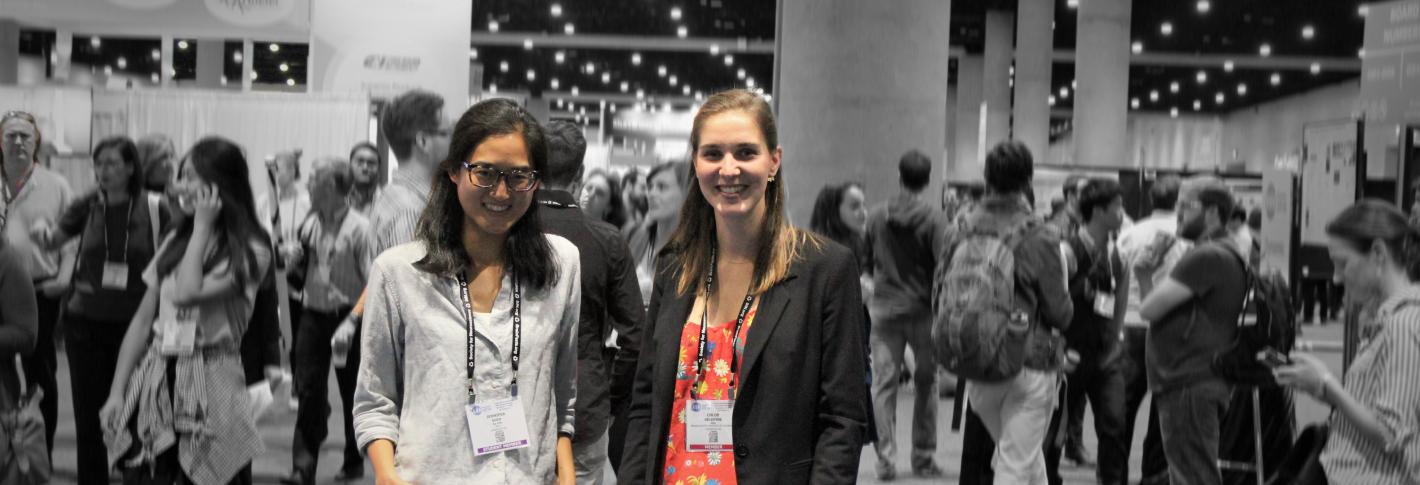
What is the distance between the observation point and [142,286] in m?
4.88

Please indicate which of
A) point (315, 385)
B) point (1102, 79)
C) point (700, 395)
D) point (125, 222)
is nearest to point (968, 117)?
point (1102, 79)

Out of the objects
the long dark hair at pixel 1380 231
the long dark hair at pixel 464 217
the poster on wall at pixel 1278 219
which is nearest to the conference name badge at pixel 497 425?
the long dark hair at pixel 464 217

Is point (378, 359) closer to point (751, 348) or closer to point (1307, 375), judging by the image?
point (751, 348)

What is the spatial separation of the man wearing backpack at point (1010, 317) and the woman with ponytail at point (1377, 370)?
1037mm

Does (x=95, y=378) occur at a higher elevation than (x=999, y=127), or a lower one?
lower

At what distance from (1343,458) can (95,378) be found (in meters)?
4.34

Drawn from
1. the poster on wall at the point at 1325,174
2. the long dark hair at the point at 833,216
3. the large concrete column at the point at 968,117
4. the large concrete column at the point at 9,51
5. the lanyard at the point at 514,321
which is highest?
the large concrete column at the point at 968,117

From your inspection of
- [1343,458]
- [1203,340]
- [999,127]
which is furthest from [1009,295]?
[999,127]

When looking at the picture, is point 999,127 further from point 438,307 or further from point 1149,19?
point 438,307

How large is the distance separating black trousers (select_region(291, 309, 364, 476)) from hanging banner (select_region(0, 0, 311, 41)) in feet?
4.49

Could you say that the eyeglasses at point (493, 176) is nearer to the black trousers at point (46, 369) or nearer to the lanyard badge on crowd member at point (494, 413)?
the lanyard badge on crowd member at point (494, 413)

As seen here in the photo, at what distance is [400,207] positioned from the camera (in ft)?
11.9

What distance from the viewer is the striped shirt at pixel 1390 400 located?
312 centimetres

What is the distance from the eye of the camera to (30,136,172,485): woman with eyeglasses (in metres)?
4.78
